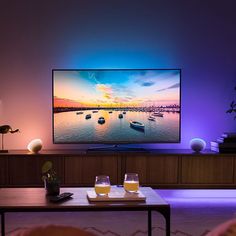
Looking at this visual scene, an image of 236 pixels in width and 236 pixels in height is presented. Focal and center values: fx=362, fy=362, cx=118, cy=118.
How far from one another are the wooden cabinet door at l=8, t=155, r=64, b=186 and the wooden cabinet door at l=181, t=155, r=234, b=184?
4.36 ft

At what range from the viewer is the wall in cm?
418

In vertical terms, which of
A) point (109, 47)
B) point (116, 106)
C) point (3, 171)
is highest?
point (109, 47)

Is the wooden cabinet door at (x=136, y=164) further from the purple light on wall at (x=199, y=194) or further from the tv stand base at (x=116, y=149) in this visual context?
the purple light on wall at (x=199, y=194)

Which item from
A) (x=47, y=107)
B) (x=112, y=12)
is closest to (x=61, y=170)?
(x=47, y=107)

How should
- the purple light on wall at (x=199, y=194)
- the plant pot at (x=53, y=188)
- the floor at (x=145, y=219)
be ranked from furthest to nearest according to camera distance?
the purple light on wall at (x=199, y=194)
the floor at (x=145, y=219)
the plant pot at (x=53, y=188)

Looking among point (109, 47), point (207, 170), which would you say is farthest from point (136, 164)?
point (109, 47)

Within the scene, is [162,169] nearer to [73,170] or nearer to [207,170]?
[207,170]

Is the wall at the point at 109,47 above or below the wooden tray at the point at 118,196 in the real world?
above

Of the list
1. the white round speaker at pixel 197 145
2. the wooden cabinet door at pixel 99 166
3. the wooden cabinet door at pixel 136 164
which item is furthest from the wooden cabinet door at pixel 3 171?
the white round speaker at pixel 197 145

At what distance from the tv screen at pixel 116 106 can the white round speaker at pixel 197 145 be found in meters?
0.17

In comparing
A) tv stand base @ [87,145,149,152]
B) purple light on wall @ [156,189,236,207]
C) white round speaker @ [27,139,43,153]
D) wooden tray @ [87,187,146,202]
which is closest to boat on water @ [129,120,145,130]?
tv stand base @ [87,145,149,152]

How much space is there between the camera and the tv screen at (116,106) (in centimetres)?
397

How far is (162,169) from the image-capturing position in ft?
12.7

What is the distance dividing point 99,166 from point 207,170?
1.15 meters
